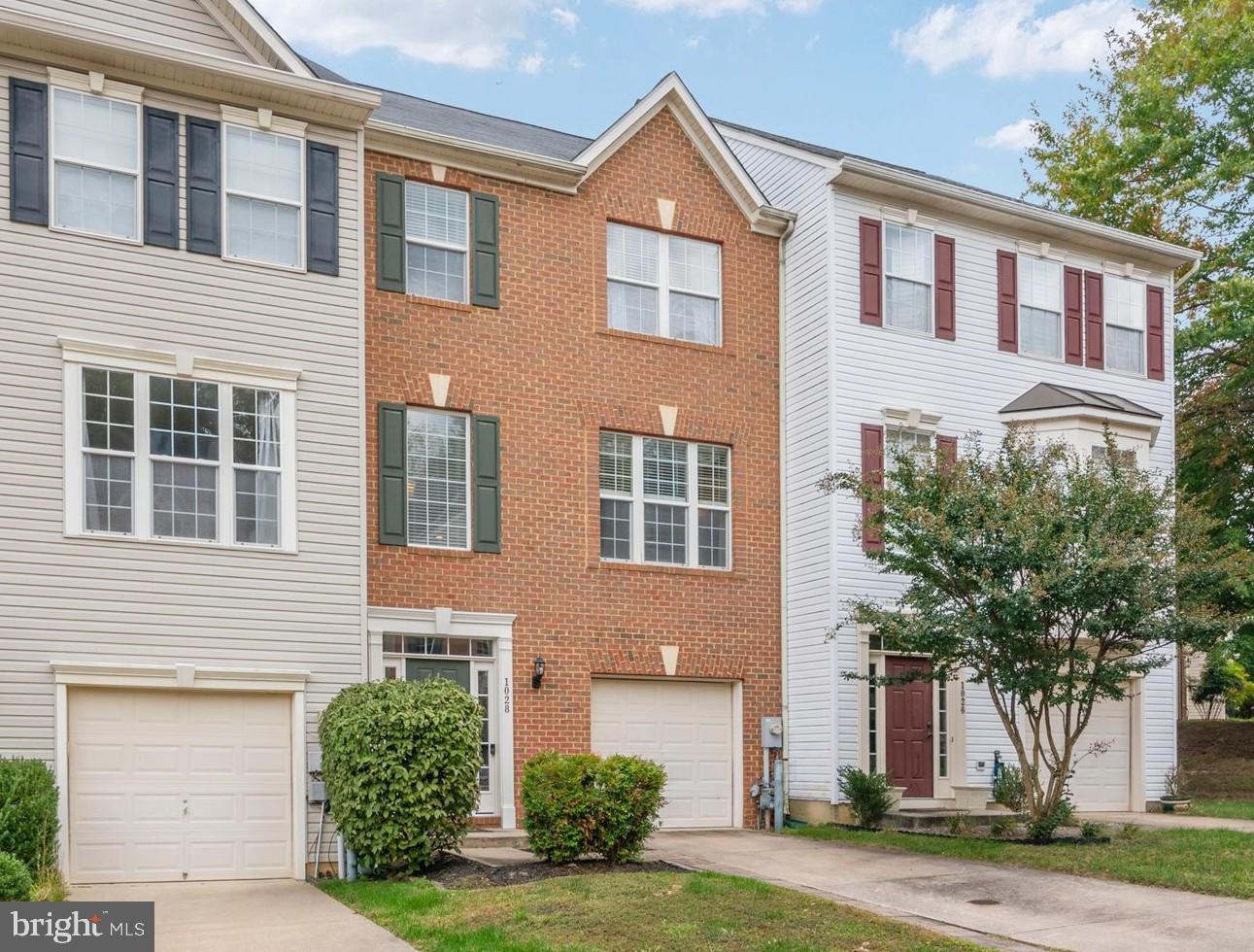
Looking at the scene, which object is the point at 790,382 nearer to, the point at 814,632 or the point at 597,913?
the point at 814,632

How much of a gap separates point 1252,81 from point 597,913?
20.8 metres

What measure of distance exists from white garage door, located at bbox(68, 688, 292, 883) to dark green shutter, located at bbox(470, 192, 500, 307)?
5642 mm

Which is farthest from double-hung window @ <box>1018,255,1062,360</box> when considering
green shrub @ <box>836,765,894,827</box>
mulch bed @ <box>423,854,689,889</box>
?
mulch bed @ <box>423,854,689,889</box>

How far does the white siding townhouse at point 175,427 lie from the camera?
1322 centimetres

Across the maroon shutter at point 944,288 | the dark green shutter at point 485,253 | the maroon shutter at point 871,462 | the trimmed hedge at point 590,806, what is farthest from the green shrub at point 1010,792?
the dark green shutter at point 485,253

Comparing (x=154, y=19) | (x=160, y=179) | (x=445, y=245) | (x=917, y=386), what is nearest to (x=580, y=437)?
(x=445, y=245)

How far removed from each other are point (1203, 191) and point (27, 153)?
67.5 ft

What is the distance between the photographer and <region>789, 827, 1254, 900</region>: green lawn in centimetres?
1267

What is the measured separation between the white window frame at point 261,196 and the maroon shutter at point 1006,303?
10.6 metres

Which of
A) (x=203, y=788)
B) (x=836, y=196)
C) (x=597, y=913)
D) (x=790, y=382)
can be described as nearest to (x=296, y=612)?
(x=203, y=788)

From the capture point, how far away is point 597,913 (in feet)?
35.3

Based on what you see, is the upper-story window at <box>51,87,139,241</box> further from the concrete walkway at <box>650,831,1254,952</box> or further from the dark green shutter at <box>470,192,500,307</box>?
the concrete walkway at <box>650,831,1254,952</box>

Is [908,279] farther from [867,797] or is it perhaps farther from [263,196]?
[263,196]

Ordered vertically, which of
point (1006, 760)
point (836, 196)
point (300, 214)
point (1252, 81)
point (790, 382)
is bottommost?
point (1006, 760)
